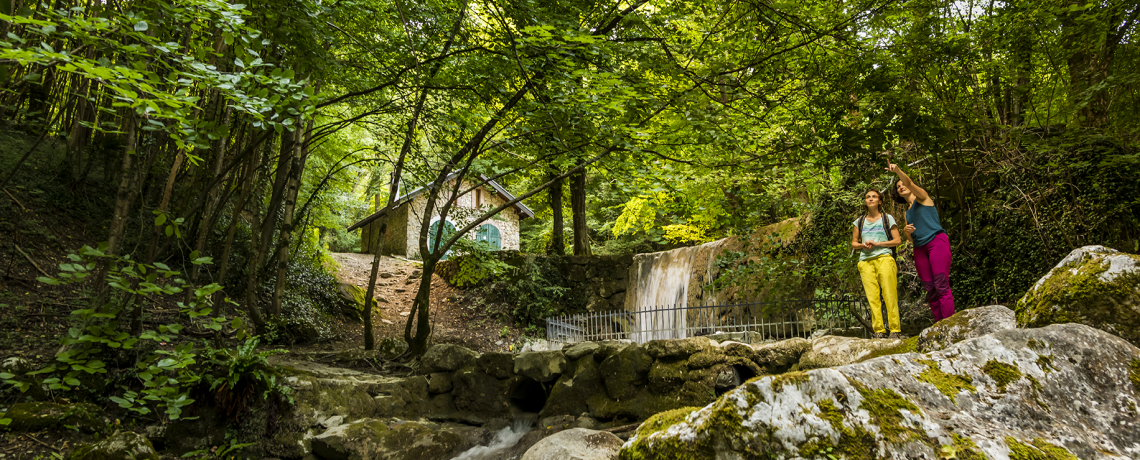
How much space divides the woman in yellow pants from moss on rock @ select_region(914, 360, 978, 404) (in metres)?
3.11

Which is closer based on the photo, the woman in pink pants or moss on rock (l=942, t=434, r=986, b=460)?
moss on rock (l=942, t=434, r=986, b=460)

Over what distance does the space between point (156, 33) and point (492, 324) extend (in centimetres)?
965

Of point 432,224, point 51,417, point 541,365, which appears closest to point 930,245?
point 541,365

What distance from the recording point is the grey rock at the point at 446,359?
23.9 feet

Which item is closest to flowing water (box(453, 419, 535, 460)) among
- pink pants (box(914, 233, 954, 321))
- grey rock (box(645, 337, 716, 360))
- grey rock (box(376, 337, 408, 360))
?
grey rock (box(645, 337, 716, 360))

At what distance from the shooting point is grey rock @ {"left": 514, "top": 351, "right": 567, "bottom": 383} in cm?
702

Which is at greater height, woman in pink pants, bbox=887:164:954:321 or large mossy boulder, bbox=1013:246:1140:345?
woman in pink pants, bbox=887:164:954:321

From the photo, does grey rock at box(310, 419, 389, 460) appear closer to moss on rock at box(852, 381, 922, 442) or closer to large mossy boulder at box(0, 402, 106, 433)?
large mossy boulder at box(0, 402, 106, 433)

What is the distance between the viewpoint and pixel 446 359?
7.32m

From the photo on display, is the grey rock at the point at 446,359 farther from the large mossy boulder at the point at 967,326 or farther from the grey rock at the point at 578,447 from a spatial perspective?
the large mossy boulder at the point at 967,326

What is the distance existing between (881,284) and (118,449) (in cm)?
651

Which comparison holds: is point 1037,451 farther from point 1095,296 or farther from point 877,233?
point 877,233

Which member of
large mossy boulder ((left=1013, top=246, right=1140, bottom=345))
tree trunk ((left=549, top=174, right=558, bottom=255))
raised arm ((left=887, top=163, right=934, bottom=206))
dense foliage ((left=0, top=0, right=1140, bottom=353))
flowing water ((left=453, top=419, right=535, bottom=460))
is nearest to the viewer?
large mossy boulder ((left=1013, top=246, right=1140, bottom=345))

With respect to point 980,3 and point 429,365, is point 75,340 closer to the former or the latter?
point 429,365
